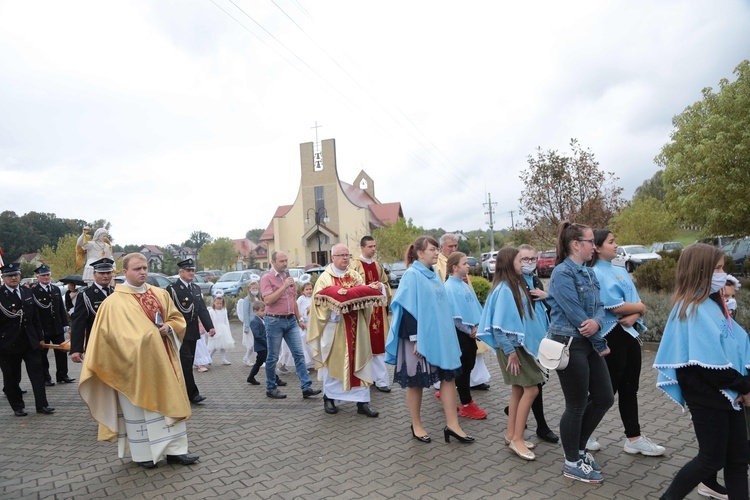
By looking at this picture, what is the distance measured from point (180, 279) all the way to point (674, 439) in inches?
239

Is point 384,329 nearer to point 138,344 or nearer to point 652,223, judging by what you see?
point 138,344

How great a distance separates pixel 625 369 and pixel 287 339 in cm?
427

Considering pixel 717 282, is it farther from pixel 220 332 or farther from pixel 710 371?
pixel 220 332

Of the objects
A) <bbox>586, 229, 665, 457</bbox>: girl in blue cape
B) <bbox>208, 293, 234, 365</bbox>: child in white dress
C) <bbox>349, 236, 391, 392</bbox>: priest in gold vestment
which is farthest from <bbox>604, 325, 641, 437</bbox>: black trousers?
<bbox>208, 293, 234, 365</bbox>: child in white dress

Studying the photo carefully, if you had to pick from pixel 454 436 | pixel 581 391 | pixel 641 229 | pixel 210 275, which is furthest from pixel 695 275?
pixel 210 275

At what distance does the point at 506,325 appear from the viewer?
14.1 ft

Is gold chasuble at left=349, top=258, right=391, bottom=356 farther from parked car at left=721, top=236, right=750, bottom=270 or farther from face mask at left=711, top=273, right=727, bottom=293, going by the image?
parked car at left=721, top=236, right=750, bottom=270

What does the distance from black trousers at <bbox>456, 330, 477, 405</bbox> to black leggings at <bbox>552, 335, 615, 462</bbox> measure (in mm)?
1881

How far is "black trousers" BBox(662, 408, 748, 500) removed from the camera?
3021mm

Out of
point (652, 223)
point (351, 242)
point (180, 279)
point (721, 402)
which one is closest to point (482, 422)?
point (721, 402)

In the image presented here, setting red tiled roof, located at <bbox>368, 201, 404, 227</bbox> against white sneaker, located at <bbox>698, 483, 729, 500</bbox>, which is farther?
red tiled roof, located at <bbox>368, 201, 404, 227</bbox>

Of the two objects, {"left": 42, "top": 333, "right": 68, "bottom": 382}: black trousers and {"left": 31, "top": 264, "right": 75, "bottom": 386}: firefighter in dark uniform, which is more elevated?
{"left": 31, "top": 264, "right": 75, "bottom": 386}: firefighter in dark uniform

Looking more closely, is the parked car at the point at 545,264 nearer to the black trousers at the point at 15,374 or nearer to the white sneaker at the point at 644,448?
the white sneaker at the point at 644,448

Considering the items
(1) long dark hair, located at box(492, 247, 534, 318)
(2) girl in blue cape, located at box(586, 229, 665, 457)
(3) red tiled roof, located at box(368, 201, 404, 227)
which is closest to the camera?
(2) girl in blue cape, located at box(586, 229, 665, 457)
